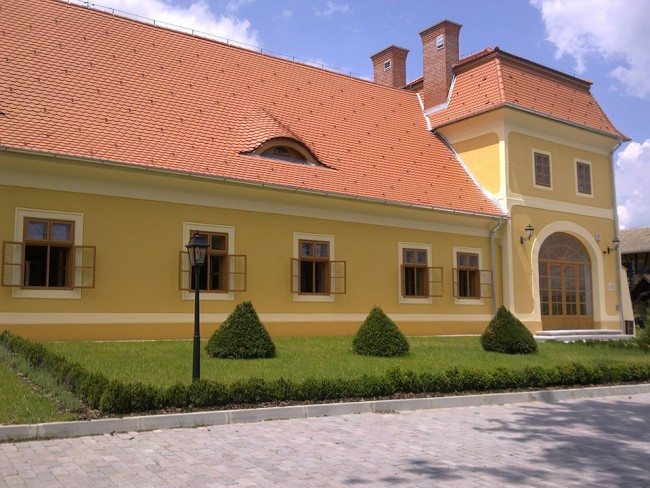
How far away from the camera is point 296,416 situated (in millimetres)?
8719

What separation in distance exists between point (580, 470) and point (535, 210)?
1730cm

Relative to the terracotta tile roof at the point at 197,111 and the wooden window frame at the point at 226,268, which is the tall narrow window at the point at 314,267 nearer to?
the terracotta tile roof at the point at 197,111

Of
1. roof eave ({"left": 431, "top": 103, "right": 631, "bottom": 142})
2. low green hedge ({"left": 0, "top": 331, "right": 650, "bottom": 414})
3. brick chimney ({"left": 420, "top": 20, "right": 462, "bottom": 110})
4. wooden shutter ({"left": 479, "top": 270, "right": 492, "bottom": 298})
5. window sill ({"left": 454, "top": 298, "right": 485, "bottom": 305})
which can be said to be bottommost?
low green hedge ({"left": 0, "top": 331, "right": 650, "bottom": 414})

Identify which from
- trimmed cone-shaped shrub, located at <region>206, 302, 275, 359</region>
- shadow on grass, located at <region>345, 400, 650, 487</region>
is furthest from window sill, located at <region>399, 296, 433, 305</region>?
shadow on grass, located at <region>345, 400, 650, 487</region>

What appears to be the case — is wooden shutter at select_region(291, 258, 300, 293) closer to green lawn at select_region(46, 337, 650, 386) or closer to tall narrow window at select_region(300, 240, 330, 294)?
tall narrow window at select_region(300, 240, 330, 294)

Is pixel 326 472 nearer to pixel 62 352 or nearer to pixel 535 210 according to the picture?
pixel 62 352

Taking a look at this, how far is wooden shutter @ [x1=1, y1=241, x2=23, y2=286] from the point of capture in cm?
1345

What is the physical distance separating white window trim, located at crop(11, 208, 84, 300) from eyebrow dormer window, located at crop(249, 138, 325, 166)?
504cm

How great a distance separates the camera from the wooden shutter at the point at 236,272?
16375 mm

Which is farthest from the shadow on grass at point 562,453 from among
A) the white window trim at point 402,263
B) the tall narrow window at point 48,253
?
the tall narrow window at point 48,253

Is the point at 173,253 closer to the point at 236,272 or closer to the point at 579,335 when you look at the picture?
the point at 236,272

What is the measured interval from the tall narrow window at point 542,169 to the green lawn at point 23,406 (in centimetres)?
1851

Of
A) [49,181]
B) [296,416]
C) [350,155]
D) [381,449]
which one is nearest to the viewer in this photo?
[381,449]

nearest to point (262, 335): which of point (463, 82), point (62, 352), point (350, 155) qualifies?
point (62, 352)
